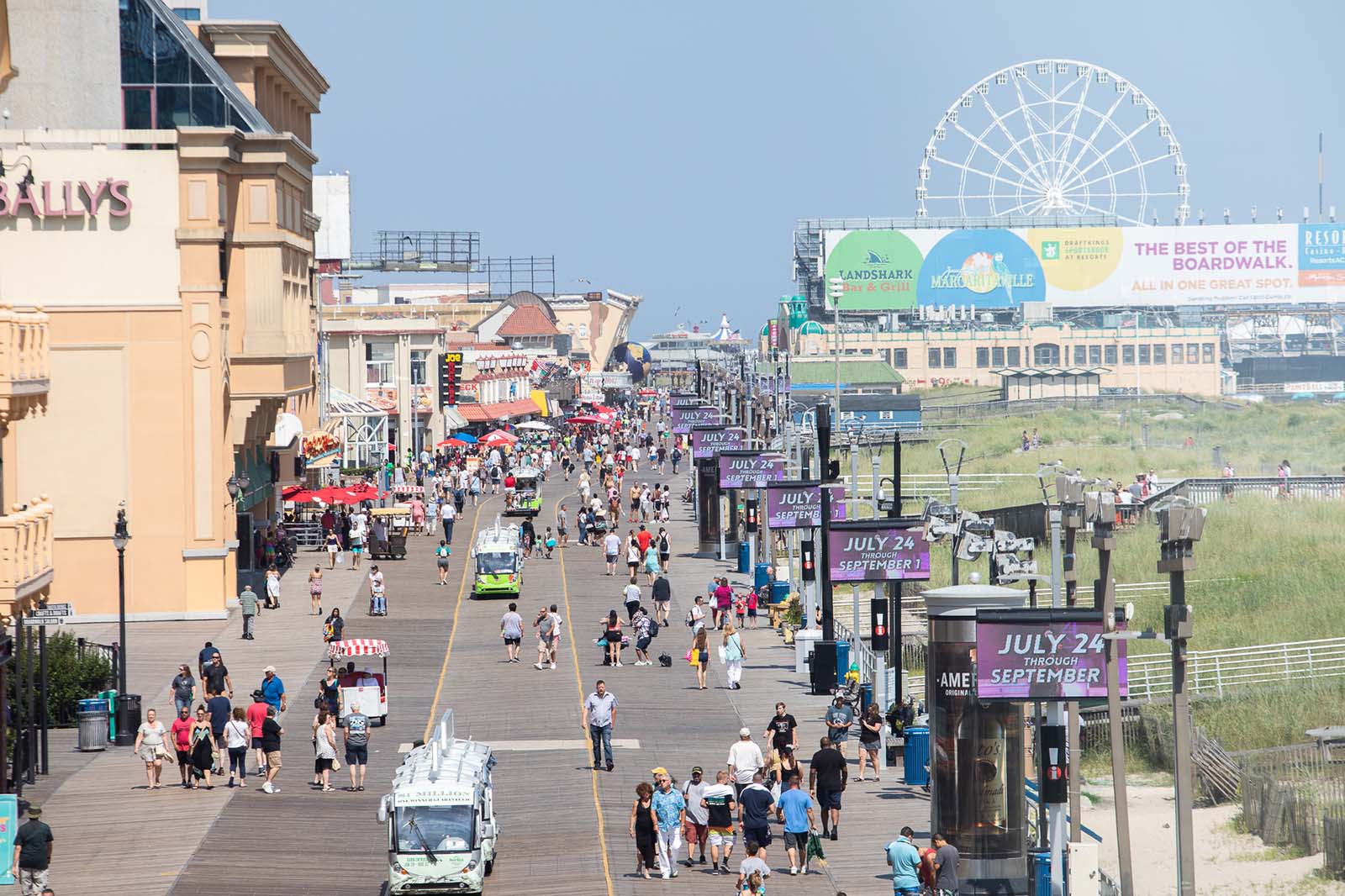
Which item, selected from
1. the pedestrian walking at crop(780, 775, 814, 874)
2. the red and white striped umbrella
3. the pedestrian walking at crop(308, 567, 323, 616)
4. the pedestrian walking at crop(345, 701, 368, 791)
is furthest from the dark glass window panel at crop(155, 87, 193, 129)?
the pedestrian walking at crop(780, 775, 814, 874)

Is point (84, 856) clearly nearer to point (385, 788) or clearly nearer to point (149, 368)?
point (385, 788)

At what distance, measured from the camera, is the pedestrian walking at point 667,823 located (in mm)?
21781

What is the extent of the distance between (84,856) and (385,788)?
499cm

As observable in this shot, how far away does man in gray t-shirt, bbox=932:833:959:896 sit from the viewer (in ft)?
65.0

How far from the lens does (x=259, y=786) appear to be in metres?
27.0

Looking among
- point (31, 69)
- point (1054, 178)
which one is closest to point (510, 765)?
point (31, 69)

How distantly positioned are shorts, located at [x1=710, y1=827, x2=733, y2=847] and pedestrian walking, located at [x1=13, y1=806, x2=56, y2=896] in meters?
7.40

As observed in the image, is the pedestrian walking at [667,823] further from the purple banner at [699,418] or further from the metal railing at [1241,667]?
the purple banner at [699,418]

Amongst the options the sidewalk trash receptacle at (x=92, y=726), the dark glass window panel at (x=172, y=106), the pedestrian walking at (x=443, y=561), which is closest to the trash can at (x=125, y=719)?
the sidewalk trash receptacle at (x=92, y=726)

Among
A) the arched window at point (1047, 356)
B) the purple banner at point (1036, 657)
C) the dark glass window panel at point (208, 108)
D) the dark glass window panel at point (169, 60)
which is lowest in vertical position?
the purple banner at point (1036, 657)

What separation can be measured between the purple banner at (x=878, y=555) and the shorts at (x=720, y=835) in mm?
8216

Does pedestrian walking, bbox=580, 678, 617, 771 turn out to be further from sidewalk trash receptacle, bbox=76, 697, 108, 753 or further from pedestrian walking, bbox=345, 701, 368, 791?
sidewalk trash receptacle, bbox=76, 697, 108, 753

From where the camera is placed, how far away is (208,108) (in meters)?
47.2

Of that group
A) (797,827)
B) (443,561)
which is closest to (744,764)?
(797,827)
